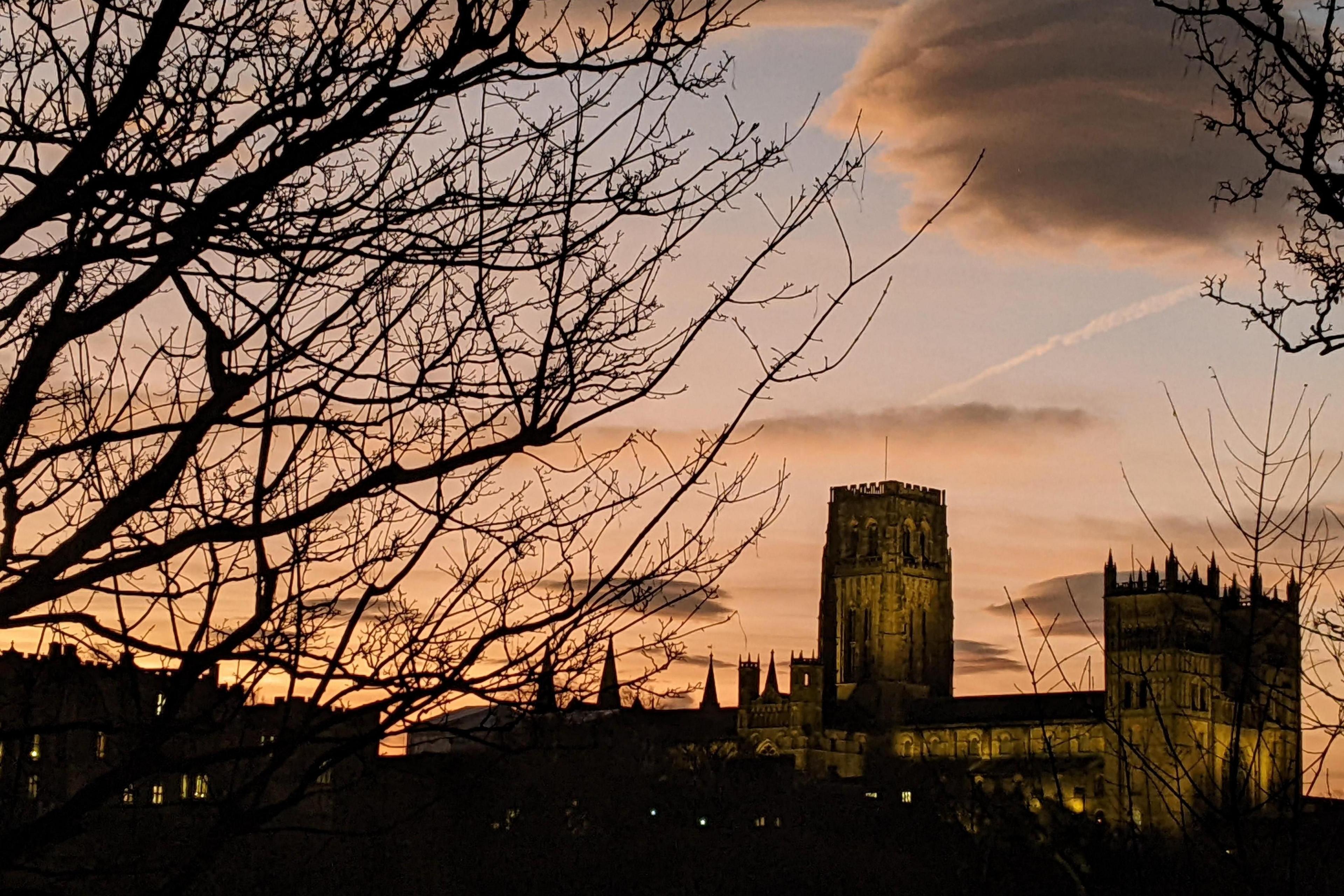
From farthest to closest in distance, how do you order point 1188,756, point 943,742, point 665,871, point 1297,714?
point 943,742
point 1188,756
point 665,871
point 1297,714

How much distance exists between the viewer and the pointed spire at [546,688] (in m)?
6.76

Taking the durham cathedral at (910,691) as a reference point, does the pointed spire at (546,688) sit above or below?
below

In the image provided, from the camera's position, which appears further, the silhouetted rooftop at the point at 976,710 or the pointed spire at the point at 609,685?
the silhouetted rooftop at the point at 976,710

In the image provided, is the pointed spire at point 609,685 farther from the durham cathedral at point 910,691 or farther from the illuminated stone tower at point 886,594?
the illuminated stone tower at point 886,594

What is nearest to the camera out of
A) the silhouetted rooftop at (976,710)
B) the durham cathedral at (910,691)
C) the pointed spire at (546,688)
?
the pointed spire at (546,688)

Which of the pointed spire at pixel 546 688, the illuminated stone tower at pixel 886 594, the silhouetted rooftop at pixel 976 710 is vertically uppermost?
the illuminated stone tower at pixel 886 594

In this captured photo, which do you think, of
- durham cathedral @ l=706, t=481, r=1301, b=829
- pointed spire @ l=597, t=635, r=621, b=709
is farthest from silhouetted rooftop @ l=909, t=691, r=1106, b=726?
pointed spire @ l=597, t=635, r=621, b=709

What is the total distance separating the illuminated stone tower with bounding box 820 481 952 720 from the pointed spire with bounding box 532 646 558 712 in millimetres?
129165

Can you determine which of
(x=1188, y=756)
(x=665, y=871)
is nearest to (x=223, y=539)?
(x=665, y=871)

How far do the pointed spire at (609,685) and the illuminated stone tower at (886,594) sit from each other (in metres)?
128

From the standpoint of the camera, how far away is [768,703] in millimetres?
128750

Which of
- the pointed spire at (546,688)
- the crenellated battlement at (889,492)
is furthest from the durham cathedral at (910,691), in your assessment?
the pointed spire at (546,688)

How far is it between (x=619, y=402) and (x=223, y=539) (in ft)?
4.89

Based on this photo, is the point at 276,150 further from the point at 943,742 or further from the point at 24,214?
the point at 943,742
